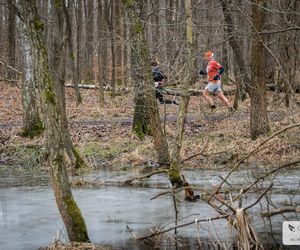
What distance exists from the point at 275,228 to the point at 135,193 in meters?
4.20

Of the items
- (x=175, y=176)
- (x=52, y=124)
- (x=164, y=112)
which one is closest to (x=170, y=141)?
(x=164, y=112)

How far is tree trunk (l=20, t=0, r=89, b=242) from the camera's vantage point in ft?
27.0

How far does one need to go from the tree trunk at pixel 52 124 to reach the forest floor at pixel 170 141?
4.87m

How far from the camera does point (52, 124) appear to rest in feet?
27.2

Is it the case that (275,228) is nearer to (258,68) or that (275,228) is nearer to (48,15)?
(258,68)

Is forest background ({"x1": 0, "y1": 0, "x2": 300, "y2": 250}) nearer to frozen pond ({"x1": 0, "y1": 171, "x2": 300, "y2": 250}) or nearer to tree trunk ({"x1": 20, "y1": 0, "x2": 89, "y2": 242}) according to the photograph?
tree trunk ({"x1": 20, "y1": 0, "x2": 89, "y2": 242})

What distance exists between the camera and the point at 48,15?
37.2 meters

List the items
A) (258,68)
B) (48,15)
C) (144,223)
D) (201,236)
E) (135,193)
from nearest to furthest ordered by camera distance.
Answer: (201,236)
(144,223)
(135,193)
(258,68)
(48,15)

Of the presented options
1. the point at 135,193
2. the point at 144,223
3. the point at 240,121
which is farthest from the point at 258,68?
the point at 144,223

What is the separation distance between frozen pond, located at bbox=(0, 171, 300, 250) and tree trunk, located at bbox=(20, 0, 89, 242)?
35 cm

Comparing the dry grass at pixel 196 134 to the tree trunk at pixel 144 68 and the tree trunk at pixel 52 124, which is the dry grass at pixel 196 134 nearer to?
the tree trunk at pixel 144 68

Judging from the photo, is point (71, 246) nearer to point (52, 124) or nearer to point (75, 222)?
point (75, 222)

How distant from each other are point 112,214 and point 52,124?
9.79 feet

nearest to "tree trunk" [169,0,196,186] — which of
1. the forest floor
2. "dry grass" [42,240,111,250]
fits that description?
the forest floor
